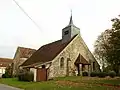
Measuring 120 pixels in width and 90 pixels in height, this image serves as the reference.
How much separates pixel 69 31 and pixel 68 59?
249 inches

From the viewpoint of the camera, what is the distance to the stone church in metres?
38.2

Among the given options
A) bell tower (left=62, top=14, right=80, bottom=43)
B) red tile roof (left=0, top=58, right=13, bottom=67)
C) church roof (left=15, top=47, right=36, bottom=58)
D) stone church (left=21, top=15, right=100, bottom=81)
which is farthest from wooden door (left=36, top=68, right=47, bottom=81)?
red tile roof (left=0, top=58, right=13, bottom=67)

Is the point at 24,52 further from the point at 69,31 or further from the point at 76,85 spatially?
the point at 76,85

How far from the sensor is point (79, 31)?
45.5 meters

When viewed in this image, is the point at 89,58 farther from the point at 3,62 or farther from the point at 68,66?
the point at 3,62

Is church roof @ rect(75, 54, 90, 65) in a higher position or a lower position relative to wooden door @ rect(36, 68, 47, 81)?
higher

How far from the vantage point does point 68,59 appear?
4069 centimetres

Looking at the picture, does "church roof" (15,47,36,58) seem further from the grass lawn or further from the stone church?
the grass lawn

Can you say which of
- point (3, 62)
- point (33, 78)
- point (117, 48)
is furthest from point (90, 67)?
point (3, 62)

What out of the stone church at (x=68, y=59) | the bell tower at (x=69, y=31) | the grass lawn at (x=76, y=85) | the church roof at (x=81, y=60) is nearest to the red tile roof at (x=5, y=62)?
the stone church at (x=68, y=59)

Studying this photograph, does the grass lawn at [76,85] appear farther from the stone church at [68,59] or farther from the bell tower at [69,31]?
the bell tower at [69,31]

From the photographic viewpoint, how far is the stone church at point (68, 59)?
38.2 meters

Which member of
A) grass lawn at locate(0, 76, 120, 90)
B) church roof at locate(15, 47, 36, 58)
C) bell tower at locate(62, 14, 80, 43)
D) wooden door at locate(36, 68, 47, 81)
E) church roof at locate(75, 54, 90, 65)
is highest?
bell tower at locate(62, 14, 80, 43)

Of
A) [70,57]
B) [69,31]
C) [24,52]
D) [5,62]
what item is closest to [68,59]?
[70,57]
